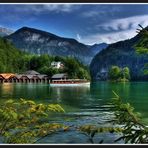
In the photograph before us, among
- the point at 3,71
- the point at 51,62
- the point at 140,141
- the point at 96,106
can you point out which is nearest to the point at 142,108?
the point at 96,106

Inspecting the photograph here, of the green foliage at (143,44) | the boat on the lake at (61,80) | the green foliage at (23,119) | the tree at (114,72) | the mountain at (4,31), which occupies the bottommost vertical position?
the green foliage at (23,119)

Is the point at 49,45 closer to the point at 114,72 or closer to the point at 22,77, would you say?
the point at 22,77

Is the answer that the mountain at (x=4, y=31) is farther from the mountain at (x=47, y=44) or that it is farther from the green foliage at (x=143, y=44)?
the green foliage at (x=143, y=44)

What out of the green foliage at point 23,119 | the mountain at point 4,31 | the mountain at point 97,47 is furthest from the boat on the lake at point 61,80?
the green foliage at point 23,119

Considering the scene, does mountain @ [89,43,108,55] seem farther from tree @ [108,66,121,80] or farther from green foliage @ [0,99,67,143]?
green foliage @ [0,99,67,143]

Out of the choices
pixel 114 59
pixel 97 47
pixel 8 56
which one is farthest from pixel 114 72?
pixel 8 56

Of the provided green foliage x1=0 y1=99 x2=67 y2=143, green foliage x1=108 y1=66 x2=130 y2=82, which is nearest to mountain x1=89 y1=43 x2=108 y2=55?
green foliage x1=108 y1=66 x2=130 y2=82
